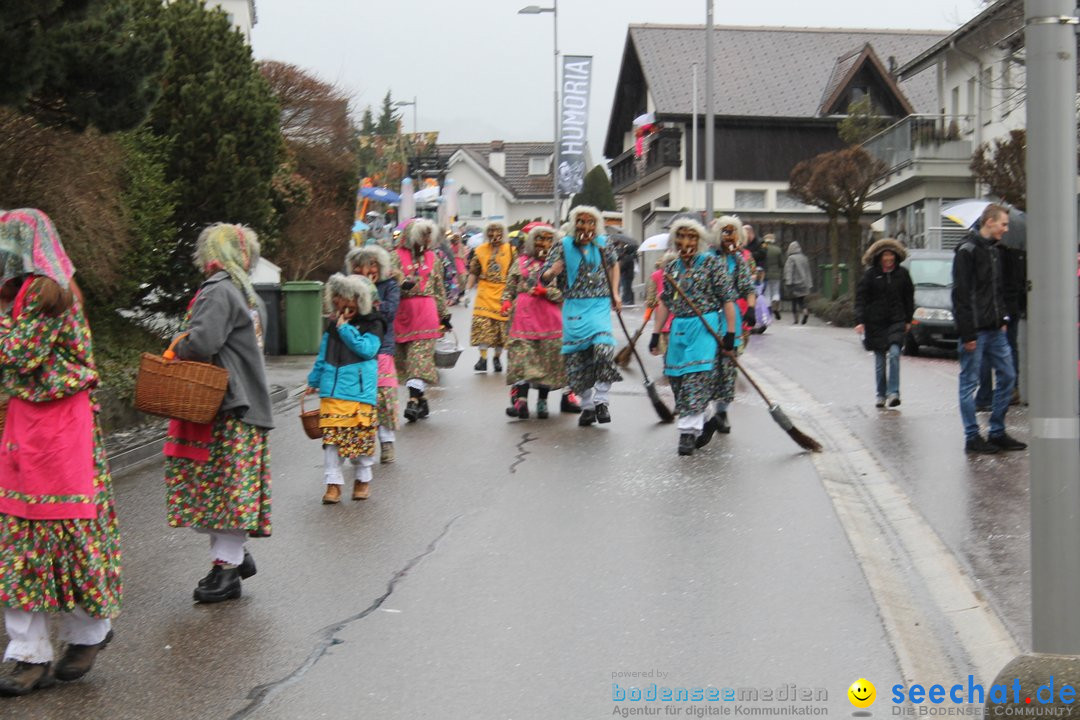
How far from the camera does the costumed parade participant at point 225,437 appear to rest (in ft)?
23.1

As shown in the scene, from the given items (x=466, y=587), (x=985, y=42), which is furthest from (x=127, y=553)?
(x=985, y=42)

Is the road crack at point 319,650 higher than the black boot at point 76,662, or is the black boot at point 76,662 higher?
the black boot at point 76,662

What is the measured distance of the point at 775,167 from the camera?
177 feet

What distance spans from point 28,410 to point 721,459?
659 cm

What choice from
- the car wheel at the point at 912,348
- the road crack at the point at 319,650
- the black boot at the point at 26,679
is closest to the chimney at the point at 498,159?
the car wheel at the point at 912,348

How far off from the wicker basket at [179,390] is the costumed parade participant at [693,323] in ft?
17.4

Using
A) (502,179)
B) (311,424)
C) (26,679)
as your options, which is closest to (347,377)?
(311,424)

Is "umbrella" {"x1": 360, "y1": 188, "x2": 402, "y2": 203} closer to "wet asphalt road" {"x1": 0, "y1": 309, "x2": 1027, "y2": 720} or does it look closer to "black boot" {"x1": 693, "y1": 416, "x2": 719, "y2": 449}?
"wet asphalt road" {"x1": 0, "y1": 309, "x2": 1027, "y2": 720}

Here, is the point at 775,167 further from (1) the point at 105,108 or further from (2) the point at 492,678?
(2) the point at 492,678

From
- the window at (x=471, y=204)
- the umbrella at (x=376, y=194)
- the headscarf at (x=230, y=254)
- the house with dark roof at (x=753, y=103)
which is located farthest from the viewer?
the window at (x=471, y=204)

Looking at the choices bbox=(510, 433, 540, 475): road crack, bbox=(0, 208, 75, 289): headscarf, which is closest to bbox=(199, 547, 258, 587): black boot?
bbox=(0, 208, 75, 289): headscarf

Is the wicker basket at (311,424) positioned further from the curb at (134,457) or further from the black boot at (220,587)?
the black boot at (220,587)

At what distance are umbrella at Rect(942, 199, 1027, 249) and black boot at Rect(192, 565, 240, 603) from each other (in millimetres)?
7100

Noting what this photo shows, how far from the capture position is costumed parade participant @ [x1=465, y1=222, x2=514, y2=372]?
714 inches
